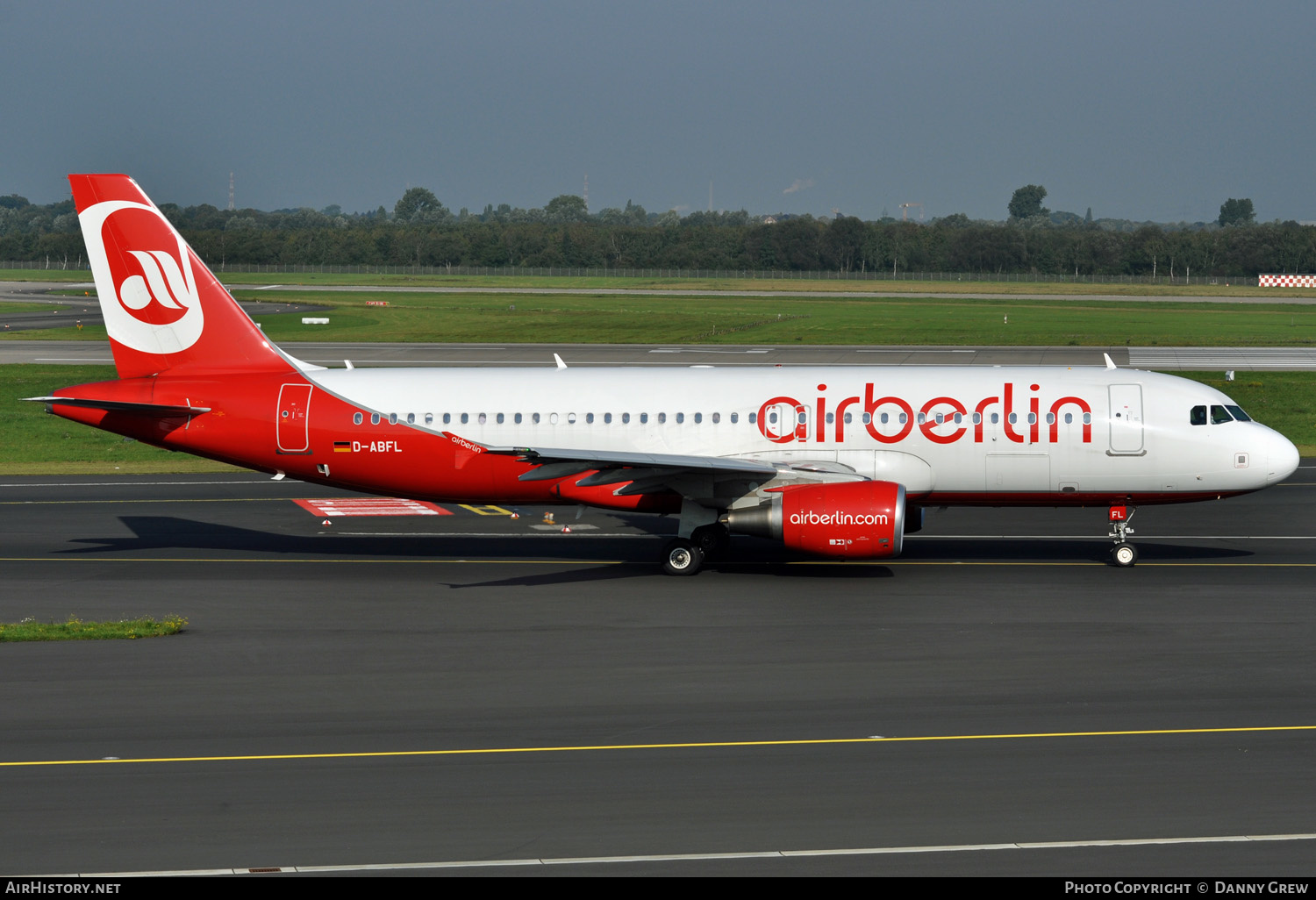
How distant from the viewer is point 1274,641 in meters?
22.8

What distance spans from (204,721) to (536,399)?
13.2 meters

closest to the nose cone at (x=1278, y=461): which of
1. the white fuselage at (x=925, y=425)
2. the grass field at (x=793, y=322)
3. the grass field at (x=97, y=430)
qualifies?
the white fuselage at (x=925, y=425)

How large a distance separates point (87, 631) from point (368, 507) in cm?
1499

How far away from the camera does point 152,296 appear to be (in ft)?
99.7

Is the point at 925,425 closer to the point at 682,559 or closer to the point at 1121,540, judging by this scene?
the point at 1121,540

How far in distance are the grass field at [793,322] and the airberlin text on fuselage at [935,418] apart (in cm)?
6090

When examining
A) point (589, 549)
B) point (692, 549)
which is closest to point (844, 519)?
point (692, 549)

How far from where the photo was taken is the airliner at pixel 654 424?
1139 inches

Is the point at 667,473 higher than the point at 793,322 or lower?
lower

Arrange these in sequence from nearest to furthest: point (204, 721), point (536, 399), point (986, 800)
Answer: point (986, 800)
point (204, 721)
point (536, 399)

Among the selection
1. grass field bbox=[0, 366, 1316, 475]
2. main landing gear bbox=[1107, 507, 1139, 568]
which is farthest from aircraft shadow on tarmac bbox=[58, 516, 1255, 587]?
grass field bbox=[0, 366, 1316, 475]

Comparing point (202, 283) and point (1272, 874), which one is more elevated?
point (202, 283)

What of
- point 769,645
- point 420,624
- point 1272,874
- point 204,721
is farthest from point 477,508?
point 1272,874
